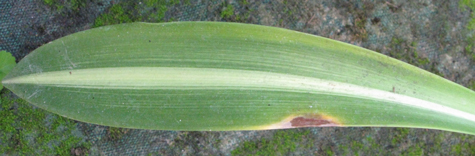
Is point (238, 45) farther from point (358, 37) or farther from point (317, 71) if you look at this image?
point (358, 37)

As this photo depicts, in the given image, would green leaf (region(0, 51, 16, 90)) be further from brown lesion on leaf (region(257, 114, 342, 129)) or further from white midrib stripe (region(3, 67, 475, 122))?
brown lesion on leaf (region(257, 114, 342, 129))

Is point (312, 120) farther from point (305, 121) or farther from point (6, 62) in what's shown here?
point (6, 62)

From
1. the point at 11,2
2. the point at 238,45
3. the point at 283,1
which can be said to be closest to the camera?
the point at 238,45

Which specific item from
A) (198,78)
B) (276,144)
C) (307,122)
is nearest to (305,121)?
(307,122)

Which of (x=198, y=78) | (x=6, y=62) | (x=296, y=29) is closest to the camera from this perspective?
(x=198, y=78)

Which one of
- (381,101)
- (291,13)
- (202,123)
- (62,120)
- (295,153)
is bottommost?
(62,120)

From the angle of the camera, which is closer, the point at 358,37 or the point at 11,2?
the point at 11,2

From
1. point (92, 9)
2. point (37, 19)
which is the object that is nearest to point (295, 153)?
point (92, 9)
